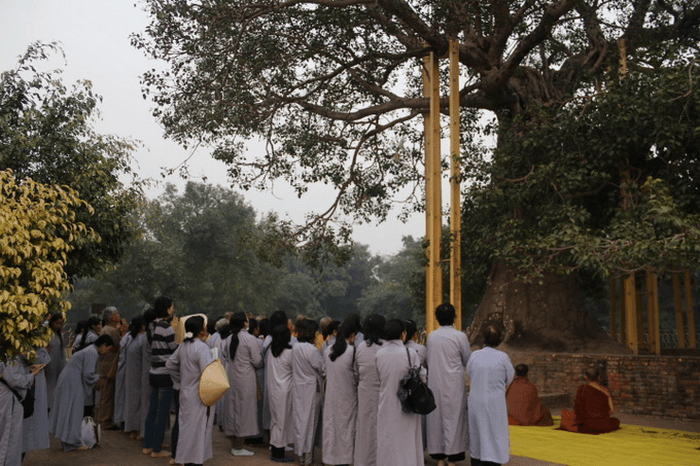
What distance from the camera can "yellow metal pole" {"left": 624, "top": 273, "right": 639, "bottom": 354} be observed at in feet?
45.4

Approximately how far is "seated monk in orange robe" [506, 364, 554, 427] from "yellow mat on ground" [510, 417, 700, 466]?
0.59 ft

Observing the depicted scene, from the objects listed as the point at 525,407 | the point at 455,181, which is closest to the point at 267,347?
the point at 525,407

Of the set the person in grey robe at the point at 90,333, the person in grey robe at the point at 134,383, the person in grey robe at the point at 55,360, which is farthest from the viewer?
the person in grey robe at the point at 90,333

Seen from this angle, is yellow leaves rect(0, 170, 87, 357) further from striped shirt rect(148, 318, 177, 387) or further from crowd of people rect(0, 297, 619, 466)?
striped shirt rect(148, 318, 177, 387)

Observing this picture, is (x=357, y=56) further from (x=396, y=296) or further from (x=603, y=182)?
(x=396, y=296)

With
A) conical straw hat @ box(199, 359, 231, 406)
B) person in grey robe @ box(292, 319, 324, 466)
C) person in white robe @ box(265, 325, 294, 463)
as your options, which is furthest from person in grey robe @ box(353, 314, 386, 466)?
conical straw hat @ box(199, 359, 231, 406)

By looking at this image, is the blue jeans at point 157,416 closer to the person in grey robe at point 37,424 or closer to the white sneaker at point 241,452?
the white sneaker at point 241,452

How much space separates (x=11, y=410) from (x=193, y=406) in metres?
1.71

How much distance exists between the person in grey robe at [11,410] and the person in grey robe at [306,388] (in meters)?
2.89

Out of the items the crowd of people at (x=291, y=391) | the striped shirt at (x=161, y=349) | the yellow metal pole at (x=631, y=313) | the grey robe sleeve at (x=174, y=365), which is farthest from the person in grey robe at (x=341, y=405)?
the yellow metal pole at (x=631, y=313)

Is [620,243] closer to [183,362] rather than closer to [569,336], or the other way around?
[569,336]

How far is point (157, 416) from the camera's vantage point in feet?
26.7

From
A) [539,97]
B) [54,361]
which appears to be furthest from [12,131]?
[539,97]

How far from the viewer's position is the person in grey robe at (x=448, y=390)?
7.52 m
